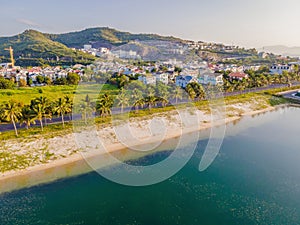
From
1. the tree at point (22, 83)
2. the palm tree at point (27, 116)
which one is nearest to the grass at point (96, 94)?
the palm tree at point (27, 116)

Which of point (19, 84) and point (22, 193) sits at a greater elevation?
point (19, 84)

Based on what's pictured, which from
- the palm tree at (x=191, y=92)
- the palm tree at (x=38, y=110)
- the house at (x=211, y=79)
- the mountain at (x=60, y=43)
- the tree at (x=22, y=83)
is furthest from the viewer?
the mountain at (x=60, y=43)

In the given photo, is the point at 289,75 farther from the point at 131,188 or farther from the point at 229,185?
the point at 131,188

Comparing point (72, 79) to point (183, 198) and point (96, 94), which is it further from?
point (183, 198)

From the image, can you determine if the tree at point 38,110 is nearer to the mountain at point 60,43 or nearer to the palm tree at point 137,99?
the palm tree at point 137,99

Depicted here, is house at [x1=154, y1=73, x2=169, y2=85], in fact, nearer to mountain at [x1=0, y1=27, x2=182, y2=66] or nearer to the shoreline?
the shoreline

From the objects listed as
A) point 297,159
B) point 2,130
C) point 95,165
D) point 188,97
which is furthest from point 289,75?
point 2,130

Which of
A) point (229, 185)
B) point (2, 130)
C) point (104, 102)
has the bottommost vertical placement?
point (229, 185)
